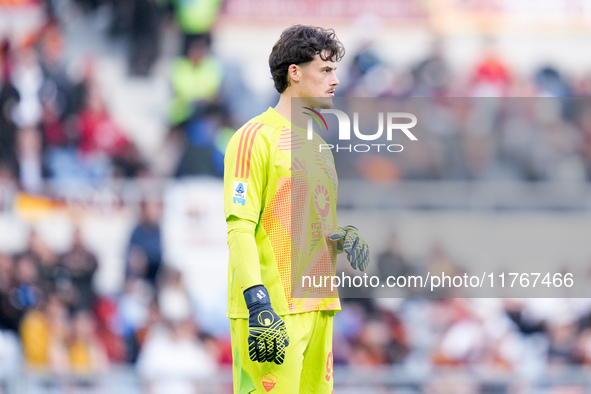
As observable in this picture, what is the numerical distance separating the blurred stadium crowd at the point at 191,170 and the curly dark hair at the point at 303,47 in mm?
4488

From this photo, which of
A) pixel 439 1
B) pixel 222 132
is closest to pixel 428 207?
pixel 222 132

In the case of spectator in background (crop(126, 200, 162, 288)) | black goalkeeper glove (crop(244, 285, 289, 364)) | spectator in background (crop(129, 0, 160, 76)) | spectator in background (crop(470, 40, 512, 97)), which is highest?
spectator in background (crop(129, 0, 160, 76))

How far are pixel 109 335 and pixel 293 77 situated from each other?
6.35 meters

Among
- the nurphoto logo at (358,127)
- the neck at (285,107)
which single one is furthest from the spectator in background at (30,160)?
the neck at (285,107)

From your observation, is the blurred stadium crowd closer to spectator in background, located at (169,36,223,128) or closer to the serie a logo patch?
spectator in background, located at (169,36,223,128)

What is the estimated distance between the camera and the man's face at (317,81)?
464 cm

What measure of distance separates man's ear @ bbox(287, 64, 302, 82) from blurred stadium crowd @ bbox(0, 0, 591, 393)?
175 inches

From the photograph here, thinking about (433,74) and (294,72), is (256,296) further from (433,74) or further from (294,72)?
(433,74)

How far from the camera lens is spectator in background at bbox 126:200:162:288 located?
11.2 m

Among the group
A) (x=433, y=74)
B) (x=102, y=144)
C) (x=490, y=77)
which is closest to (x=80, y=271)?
(x=102, y=144)

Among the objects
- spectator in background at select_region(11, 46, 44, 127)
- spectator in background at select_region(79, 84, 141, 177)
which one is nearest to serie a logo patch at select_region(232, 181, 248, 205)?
spectator in background at select_region(79, 84, 141, 177)

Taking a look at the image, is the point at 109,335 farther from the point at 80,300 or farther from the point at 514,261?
the point at 514,261

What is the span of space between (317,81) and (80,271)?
7.00 meters

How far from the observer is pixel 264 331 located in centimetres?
419
